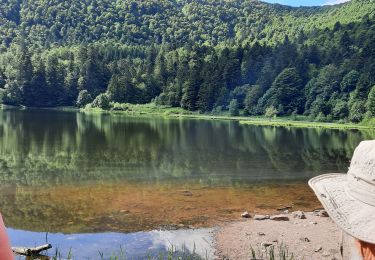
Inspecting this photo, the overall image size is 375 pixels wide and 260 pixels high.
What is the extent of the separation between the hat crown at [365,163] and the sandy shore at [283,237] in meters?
13.3

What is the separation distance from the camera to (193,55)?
17375cm

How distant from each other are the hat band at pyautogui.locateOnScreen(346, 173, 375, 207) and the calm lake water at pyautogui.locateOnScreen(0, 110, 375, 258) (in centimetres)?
1350

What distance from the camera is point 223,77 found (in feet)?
515

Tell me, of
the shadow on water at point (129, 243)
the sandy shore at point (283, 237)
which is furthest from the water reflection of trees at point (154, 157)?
the sandy shore at point (283, 237)

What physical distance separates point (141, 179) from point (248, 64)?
131 meters

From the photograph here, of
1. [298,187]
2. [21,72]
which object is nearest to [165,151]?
[298,187]

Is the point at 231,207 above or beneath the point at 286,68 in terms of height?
beneath

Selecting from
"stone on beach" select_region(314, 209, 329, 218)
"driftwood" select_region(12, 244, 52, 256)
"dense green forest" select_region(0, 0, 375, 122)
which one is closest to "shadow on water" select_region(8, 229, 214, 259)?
"driftwood" select_region(12, 244, 52, 256)

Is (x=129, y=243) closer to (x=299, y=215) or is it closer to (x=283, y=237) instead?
(x=283, y=237)

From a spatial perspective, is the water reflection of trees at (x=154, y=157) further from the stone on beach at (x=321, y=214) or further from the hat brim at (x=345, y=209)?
the hat brim at (x=345, y=209)

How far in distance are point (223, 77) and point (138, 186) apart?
130 metres

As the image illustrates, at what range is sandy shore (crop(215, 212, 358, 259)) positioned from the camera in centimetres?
1644

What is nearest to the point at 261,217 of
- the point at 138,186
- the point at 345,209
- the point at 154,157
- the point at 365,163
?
the point at 138,186

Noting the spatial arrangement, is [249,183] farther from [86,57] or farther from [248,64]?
A: [86,57]
